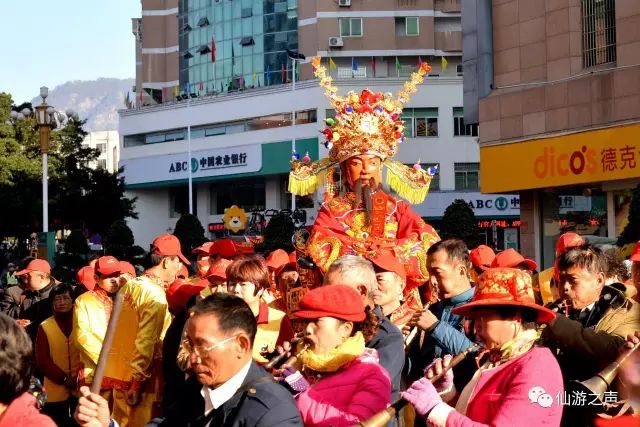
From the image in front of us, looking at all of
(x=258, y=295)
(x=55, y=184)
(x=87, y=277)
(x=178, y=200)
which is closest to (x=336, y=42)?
(x=178, y=200)

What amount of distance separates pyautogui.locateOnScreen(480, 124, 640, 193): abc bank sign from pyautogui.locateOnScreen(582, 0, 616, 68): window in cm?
156

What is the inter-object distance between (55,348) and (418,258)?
3.20 meters

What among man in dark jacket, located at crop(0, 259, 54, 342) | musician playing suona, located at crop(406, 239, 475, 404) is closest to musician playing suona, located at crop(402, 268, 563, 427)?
musician playing suona, located at crop(406, 239, 475, 404)

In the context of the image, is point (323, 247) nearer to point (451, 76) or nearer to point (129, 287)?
point (129, 287)

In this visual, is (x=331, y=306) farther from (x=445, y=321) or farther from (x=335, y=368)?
(x=445, y=321)

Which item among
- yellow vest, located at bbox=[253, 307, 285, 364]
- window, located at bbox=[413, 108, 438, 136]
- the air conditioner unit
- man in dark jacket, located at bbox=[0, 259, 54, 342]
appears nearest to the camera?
yellow vest, located at bbox=[253, 307, 285, 364]

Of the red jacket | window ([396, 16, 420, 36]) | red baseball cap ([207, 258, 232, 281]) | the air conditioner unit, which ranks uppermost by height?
window ([396, 16, 420, 36])

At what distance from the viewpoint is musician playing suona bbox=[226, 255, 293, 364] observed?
750cm

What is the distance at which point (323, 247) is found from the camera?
10086 millimetres

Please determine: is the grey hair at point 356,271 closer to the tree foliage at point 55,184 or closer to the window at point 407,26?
the tree foliage at point 55,184

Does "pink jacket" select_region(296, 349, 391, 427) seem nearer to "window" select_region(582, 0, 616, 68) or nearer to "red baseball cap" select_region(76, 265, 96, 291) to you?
"red baseball cap" select_region(76, 265, 96, 291)

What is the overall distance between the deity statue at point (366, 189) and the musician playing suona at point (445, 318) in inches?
92.3

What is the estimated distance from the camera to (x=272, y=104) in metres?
59.2

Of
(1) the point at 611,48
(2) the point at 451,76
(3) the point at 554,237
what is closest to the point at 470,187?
(2) the point at 451,76
